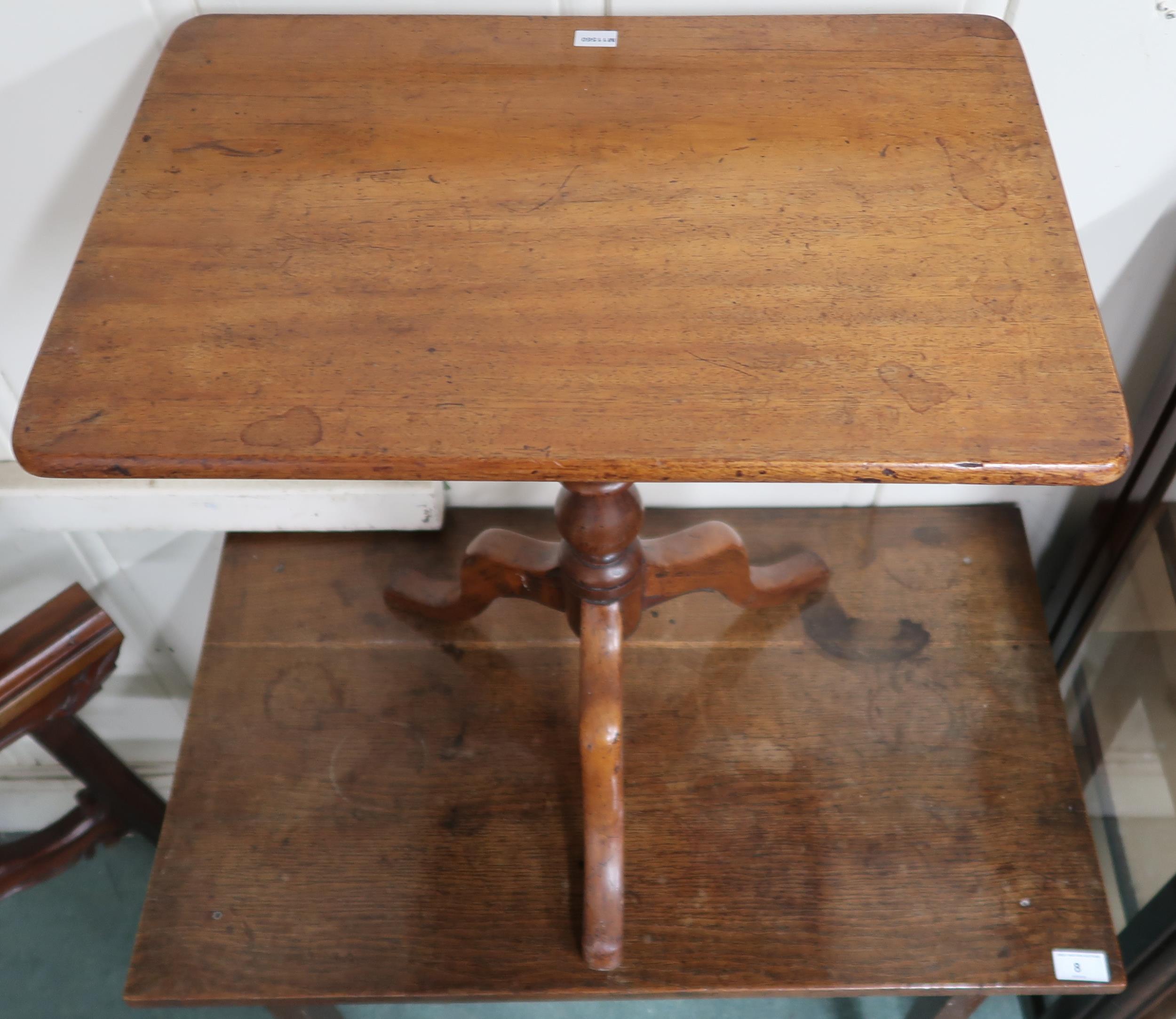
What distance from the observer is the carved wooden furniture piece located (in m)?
1.03

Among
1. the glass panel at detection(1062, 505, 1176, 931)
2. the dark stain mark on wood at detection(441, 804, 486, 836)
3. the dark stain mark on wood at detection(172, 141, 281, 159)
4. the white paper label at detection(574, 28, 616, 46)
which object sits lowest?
the glass panel at detection(1062, 505, 1176, 931)

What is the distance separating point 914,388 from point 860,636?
1.97 ft

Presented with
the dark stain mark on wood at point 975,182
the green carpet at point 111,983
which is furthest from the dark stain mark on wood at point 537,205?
the green carpet at point 111,983

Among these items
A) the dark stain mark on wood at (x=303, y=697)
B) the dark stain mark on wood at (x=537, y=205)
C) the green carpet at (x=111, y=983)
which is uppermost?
the dark stain mark on wood at (x=537, y=205)

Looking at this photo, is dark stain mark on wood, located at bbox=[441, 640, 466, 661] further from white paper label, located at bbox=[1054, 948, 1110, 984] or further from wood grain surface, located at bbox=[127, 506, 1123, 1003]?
white paper label, located at bbox=[1054, 948, 1110, 984]

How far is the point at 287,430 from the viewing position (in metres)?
0.64

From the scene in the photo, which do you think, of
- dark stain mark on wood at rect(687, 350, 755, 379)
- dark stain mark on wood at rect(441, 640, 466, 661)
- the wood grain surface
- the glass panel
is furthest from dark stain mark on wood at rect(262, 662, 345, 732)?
the glass panel

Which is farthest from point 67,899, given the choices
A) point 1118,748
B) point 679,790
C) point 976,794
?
point 1118,748

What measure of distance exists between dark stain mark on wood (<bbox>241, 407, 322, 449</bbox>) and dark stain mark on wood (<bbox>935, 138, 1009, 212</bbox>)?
494 millimetres

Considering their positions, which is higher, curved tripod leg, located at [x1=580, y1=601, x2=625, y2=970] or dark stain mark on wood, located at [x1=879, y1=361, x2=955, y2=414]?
dark stain mark on wood, located at [x1=879, y1=361, x2=955, y2=414]

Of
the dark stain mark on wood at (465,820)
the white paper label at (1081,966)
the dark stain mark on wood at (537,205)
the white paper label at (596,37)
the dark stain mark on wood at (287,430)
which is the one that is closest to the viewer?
the dark stain mark on wood at (287,430)

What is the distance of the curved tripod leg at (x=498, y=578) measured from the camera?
1089 mm

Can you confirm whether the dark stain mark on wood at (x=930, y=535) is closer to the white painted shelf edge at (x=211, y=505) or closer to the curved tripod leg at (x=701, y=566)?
the curved tripod leg at (x=701, y=566)

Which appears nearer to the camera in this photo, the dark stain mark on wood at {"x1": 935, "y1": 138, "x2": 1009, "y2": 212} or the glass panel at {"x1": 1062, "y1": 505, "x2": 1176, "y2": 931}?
the dark stain mark on wood at {"x1": 935, "y1": 138, "x2": 1009, "y2": 212}
